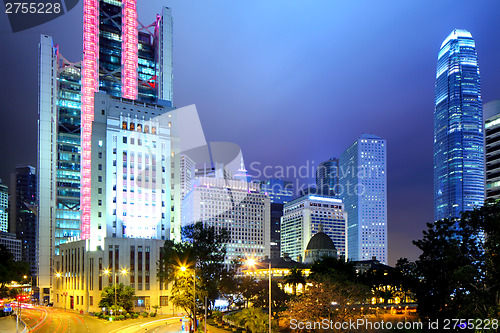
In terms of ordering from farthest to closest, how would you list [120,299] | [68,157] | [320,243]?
1. [320,243]
2. [68,157]
3. [120,299]

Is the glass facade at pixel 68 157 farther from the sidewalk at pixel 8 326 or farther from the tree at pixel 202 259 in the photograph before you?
the tree at pixel 202 259

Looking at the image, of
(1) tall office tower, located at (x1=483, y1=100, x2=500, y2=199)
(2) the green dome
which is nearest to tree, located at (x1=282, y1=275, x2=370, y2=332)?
(1) tall office tower, located at (x1=483, y1=100, x2=500, y2=199)

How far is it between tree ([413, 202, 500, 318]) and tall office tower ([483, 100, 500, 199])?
7123 cm

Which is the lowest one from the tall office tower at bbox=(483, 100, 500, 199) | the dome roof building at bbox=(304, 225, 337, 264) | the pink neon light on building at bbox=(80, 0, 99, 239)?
the dome roof building at bbox=(304, 225, 337, 264)

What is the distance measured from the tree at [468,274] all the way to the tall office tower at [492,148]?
71.2m

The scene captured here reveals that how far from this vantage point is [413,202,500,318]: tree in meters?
44.0

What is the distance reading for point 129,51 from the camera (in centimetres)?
13662

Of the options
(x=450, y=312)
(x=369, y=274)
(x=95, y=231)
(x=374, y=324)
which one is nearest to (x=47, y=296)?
(x=95, y=231)

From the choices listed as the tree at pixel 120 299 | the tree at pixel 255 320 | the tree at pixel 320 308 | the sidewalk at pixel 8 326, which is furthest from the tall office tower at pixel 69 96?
the tree at pixel 320 308

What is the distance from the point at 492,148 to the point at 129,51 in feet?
349

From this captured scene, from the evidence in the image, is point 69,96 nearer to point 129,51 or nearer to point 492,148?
point 129,51

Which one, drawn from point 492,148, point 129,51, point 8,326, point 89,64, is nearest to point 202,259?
point 8,326

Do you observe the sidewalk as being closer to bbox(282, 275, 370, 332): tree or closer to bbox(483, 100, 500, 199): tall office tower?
bbox(282, 275, 370, 332): tree

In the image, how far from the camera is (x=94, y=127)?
392ft
